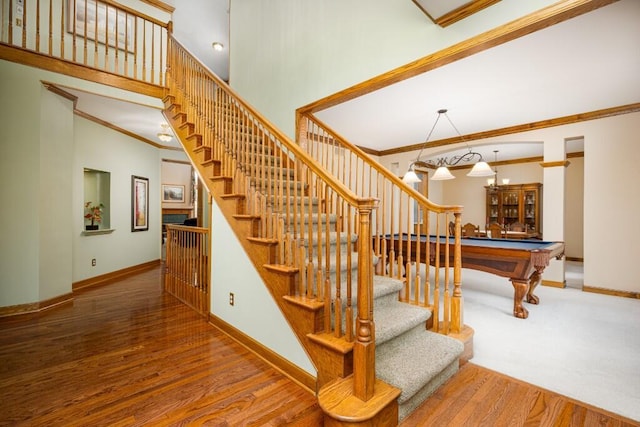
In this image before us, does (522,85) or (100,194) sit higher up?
(522,85)

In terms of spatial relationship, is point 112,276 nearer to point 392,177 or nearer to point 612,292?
point 392,177

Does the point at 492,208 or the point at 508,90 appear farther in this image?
the point at 492,208

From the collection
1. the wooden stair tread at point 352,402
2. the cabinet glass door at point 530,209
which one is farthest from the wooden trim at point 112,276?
the cabinet glass door at point 530,209

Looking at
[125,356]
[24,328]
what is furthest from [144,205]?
[125,356]

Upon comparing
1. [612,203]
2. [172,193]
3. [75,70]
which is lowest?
[612,203]

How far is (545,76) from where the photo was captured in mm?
3381

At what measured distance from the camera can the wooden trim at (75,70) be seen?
3.38 m

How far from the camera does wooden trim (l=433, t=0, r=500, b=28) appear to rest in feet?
6.70

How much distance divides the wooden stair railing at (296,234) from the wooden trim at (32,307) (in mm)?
2623

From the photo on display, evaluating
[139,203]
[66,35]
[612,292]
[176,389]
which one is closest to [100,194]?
[139,203]

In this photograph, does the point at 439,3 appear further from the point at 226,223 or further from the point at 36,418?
the point at 36,418

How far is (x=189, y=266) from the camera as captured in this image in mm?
3820

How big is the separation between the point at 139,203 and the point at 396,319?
6.08m

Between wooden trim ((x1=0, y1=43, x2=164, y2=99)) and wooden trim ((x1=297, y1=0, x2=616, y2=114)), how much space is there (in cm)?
324
